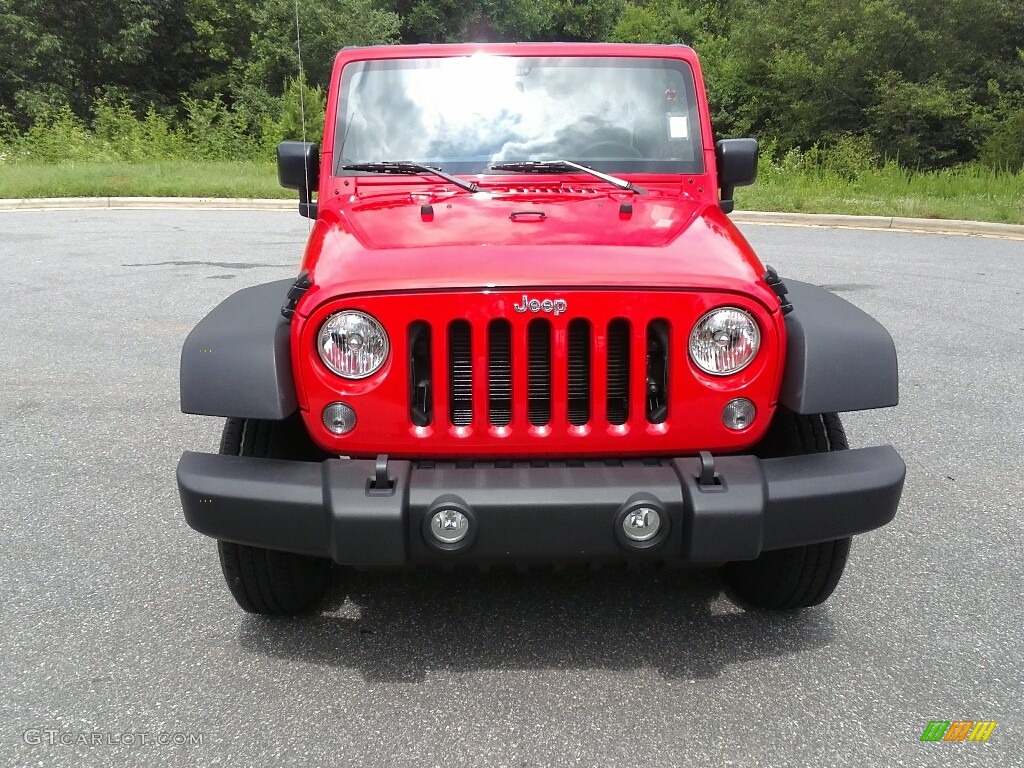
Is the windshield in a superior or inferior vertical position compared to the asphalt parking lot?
superior

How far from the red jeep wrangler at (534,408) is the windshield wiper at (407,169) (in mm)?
584

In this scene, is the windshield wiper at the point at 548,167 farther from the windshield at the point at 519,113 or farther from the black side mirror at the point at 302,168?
the black side mirror at the point at 302,168

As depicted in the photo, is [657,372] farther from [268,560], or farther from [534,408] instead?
[268,560]

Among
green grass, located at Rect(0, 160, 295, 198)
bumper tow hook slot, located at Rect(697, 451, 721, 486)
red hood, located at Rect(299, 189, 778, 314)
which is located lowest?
green grass, located at Rect(0, 160, 295, 198)

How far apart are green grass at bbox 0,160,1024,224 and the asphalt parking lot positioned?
10.2 m

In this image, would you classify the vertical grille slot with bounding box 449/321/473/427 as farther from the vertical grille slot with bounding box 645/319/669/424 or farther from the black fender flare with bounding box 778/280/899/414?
the black fender flare with bounding box 778/280/899/414

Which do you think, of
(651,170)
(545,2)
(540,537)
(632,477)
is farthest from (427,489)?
(545,2)

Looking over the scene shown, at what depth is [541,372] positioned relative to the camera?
93.1 inches

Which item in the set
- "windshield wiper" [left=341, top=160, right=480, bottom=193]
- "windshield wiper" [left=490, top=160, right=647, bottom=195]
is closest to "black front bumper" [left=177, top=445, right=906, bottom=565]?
"windshield wiper" [left=341, top=160, right=480, bottom=193]

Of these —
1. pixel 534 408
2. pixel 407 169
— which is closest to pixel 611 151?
pixel 407 169

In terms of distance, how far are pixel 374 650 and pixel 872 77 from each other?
2321 centimetres

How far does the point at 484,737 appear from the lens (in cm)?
231

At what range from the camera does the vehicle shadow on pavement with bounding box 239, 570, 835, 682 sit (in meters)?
2.64

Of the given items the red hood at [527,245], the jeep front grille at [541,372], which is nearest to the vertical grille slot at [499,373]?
the jeep front grille at [541,372]
